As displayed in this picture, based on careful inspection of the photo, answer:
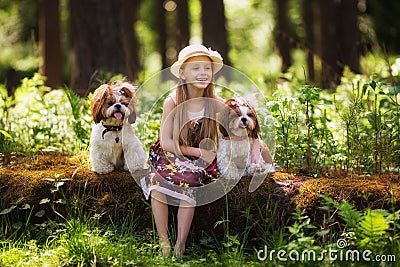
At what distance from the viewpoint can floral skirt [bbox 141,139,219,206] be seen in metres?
4.57

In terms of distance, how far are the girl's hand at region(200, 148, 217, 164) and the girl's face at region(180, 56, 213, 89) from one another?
505 millimetres

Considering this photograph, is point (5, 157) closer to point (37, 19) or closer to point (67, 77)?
point (37, 19)

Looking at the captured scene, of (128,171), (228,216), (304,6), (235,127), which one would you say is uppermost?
(304,6)

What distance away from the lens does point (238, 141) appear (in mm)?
4762

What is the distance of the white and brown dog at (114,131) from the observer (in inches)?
189

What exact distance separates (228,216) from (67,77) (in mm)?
18694

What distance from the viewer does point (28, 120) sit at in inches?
272

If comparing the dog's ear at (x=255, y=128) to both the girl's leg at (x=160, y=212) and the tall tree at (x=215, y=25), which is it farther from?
the tall tree at (x=215, y=25)

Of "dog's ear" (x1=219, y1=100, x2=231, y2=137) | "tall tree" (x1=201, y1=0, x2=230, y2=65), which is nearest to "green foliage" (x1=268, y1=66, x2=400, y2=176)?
"dog's ear" (x1=219, y1=100, x2=231, y2=137)

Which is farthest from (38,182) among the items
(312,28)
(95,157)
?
(312,28)

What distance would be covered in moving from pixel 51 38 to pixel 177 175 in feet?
35.0

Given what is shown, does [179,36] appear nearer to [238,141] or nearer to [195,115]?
[195,115]

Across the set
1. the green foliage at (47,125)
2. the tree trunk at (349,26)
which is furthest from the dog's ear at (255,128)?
the tree trunk at (349,26)

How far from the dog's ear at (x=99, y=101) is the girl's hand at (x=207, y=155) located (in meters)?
0.86
